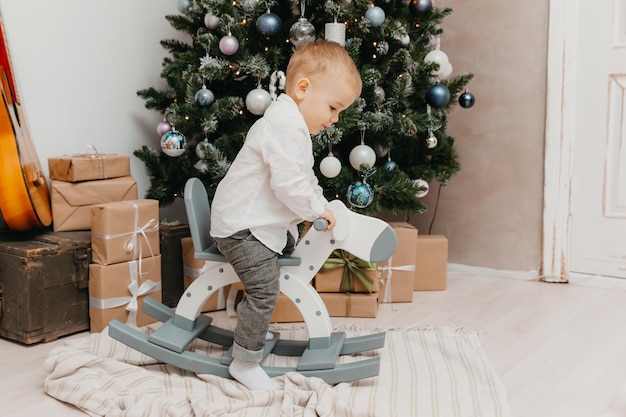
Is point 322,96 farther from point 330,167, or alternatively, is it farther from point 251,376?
point 251,376

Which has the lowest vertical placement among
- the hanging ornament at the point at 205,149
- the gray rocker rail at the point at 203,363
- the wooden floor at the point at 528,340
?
the wooden floor at the point at 528,340

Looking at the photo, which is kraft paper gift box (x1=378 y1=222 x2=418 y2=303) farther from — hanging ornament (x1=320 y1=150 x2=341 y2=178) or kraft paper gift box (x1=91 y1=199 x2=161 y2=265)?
kraft paper gift box (x1=91 y1=199 x2=161 y2=265)

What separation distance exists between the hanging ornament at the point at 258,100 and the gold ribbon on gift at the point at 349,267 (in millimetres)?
537

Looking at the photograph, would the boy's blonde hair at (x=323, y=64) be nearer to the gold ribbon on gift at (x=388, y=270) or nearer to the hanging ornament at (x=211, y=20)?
the hanging ornament at (x=211, y=20)

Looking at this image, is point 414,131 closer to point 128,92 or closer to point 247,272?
point 247,272

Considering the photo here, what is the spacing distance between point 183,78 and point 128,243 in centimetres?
60

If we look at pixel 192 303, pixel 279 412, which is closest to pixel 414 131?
pixel 192 303

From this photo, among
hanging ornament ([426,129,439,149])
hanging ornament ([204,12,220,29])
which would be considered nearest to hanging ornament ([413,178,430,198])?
hanging ornament ([426,129,439,149])

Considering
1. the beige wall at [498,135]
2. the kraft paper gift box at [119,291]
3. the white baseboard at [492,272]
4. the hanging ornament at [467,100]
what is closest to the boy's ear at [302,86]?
the kraft paper gift box at [119,291]

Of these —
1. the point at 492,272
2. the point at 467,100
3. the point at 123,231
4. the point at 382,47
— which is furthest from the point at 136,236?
the point at 492,272

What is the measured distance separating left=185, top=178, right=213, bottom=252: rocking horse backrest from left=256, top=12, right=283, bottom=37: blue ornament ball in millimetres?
627

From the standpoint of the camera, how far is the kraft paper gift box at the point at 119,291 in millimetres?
1903

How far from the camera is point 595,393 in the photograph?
1.53 meters

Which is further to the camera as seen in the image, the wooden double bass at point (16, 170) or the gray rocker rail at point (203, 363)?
the wooden double bass at point (16, 170)
